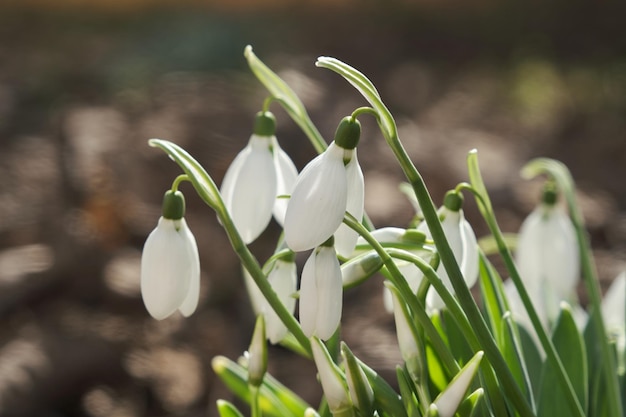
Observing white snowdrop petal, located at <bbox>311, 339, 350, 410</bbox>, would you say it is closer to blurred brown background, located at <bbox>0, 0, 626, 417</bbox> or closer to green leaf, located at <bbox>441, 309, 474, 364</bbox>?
green leaf, located at <bbox>441, 309, 474, 364</bbox>

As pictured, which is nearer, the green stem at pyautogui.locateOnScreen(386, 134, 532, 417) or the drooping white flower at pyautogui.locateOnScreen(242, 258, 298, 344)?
the green stem at pyautogui.locateOnScreen(386, 134, 532, 417)

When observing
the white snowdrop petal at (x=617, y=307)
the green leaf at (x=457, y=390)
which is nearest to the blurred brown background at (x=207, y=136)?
the white snowdrop petal at (x=617, y=307)

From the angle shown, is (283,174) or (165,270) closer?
(165,270)

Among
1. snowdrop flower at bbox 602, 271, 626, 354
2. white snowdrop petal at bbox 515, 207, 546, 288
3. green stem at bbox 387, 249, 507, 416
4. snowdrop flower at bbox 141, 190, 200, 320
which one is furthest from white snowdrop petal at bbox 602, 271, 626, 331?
snowdrop flower at bbox 141, 190, 200, 320

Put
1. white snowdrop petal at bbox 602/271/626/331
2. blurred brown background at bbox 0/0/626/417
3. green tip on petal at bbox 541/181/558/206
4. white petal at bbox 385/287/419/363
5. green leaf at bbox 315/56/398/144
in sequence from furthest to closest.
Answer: blurred brown background at bbox 0/0/626/417, white snowdrop petal at bbox 602/271/626/331, green tip on petal at bbox 541/181/558/206, white petal at bbox 385/287/419/363, green leaf at bbox 315/56/398/144

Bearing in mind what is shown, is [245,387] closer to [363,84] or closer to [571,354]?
[571,354]

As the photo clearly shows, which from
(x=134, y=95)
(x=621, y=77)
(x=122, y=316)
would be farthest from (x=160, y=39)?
(x=122, y=316)

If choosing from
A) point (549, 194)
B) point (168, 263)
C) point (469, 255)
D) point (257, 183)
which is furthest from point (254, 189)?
point (549, 194)
